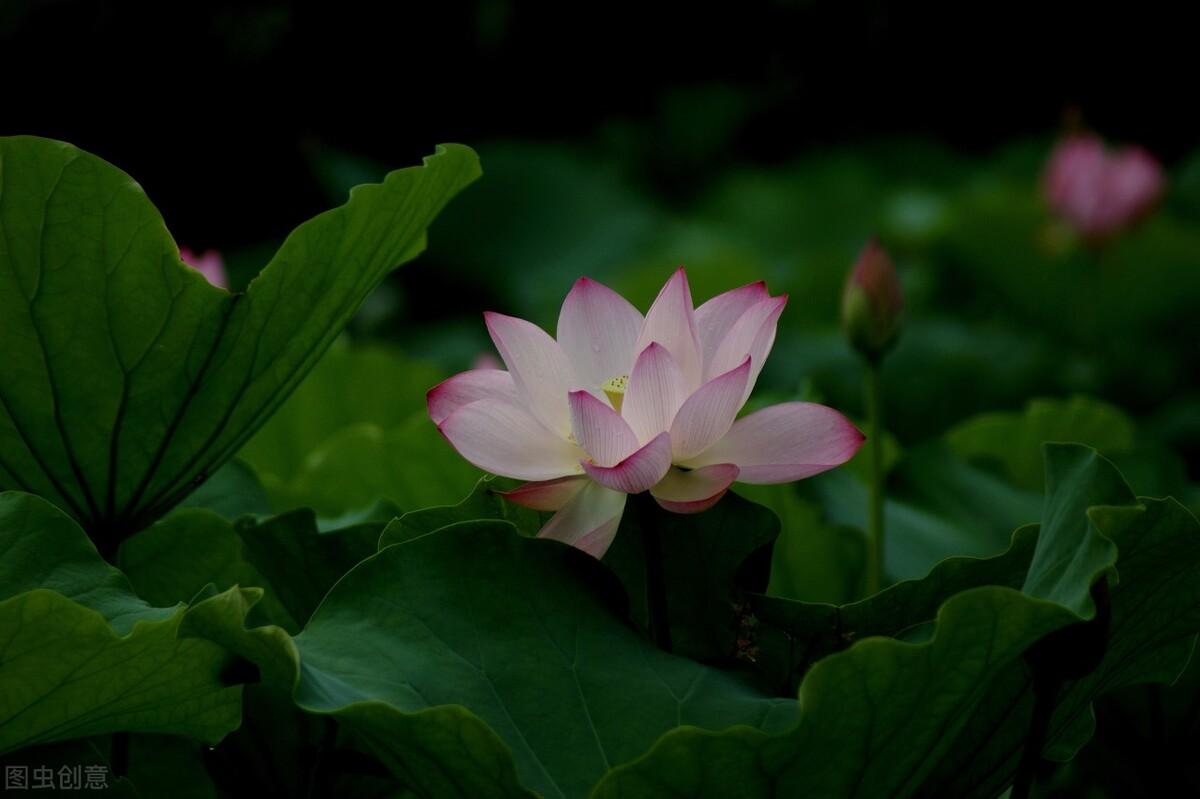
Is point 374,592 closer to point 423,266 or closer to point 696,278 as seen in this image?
point 696,278

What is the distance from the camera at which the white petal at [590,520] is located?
1.77 feet

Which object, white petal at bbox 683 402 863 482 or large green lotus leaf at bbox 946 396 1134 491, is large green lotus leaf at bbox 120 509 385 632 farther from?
large green lotus leaf at bbox 946 396 1134 491

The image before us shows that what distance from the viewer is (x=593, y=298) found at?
0.60m

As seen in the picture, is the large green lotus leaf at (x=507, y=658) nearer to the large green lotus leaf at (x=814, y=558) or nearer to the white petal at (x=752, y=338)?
the white petal at (x=752, y=338)

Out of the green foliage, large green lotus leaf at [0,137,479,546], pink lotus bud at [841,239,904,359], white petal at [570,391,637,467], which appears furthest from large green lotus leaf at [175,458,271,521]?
pink lotus bud at [841,239,904,359]

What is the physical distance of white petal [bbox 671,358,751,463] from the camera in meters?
0.52

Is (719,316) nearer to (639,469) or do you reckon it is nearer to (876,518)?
(639,469)

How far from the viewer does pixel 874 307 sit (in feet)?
3.14

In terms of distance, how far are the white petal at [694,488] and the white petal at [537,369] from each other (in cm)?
5

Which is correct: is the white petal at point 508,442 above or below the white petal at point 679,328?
below

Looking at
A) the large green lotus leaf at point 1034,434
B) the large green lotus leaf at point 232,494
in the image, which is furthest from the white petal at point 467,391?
the large green lotus leaf at point 1034,434

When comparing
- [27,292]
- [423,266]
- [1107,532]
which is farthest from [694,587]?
[423,266]

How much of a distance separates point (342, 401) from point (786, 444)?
2.84 ft

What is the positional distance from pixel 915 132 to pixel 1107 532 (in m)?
4.73
